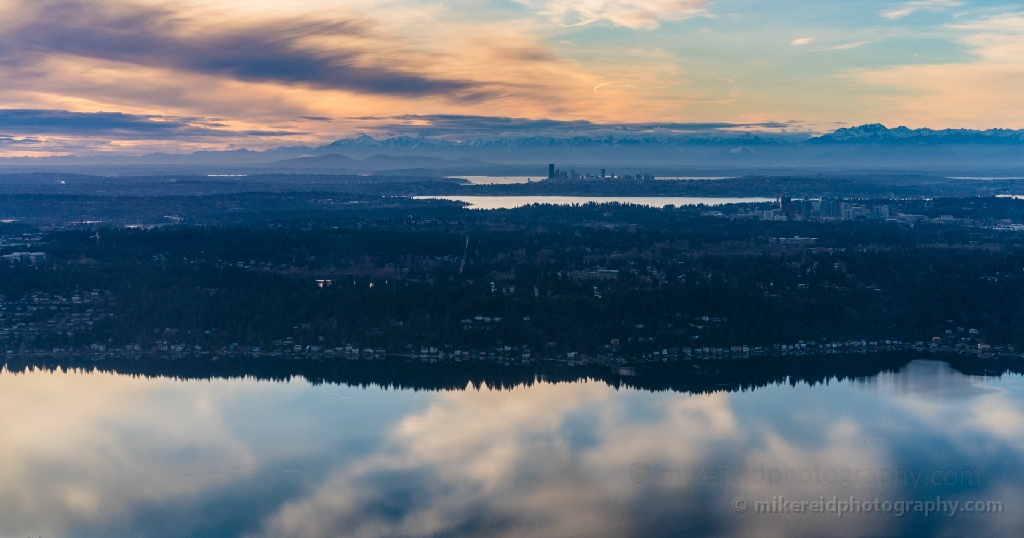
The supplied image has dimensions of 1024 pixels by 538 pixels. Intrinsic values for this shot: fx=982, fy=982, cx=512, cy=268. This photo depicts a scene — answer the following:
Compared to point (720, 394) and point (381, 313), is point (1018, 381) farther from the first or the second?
point (381, 313)

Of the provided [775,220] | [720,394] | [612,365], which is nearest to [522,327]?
[612,365]

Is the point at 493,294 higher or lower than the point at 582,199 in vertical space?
lower

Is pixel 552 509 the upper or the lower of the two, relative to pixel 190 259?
lower

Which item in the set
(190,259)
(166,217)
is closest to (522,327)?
(190,259)

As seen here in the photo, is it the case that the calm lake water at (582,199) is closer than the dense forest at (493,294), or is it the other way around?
the dense forest at (493,294)

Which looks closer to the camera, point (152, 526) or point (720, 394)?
point (152, 526)

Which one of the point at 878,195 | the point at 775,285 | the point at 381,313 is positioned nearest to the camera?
the point at 381,313

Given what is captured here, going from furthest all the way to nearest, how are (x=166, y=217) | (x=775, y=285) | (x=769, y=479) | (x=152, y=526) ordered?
(x=166, y=217), (x=775, y=285), (x=769, y=479), (x=152, y=526)

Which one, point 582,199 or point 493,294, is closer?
point 493,294

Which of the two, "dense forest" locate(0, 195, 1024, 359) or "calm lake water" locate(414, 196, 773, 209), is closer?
"dense forest" locate(0, 195, 1024, 359)

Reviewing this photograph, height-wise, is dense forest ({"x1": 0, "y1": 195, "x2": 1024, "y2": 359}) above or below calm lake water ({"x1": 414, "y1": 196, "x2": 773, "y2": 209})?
below

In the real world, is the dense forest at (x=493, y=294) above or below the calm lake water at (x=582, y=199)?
below
